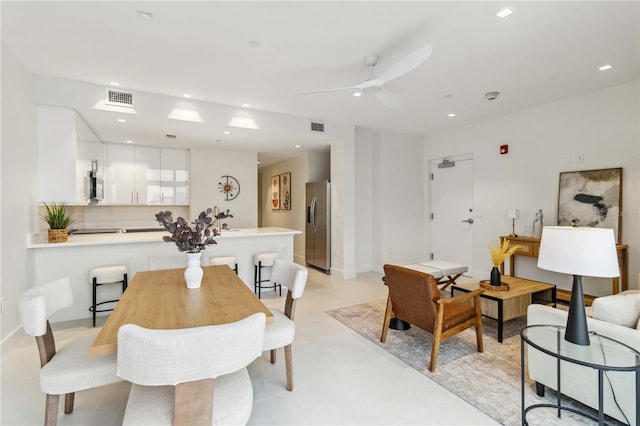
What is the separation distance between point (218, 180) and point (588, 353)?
5.84 meters

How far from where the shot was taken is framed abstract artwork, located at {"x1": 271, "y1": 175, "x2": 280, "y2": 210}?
8.00 metres

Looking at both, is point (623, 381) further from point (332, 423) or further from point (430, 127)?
point (430, 127)

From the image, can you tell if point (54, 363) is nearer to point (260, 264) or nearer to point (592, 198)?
point (260, 264)

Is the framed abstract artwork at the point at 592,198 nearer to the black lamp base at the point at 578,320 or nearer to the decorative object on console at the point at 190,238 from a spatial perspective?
the black lamp base at the point at 578,320

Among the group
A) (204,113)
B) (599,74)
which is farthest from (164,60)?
(599,74)

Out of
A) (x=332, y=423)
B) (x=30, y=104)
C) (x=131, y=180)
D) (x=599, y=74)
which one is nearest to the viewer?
(x=332, y=423)

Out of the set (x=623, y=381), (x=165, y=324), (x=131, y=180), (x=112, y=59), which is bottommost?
(x=623, y=381)

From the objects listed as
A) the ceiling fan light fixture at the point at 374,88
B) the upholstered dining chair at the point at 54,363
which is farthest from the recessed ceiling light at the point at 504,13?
the upholstered dining chair at the point at 54,363

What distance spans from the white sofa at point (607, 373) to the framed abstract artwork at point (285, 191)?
5780mm

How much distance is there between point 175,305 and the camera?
176 centimetres

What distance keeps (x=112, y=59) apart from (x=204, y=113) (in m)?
1.30

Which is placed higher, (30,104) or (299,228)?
(30,104)

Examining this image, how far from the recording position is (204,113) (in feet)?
13.8

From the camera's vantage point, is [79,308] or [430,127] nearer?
[79,308]
